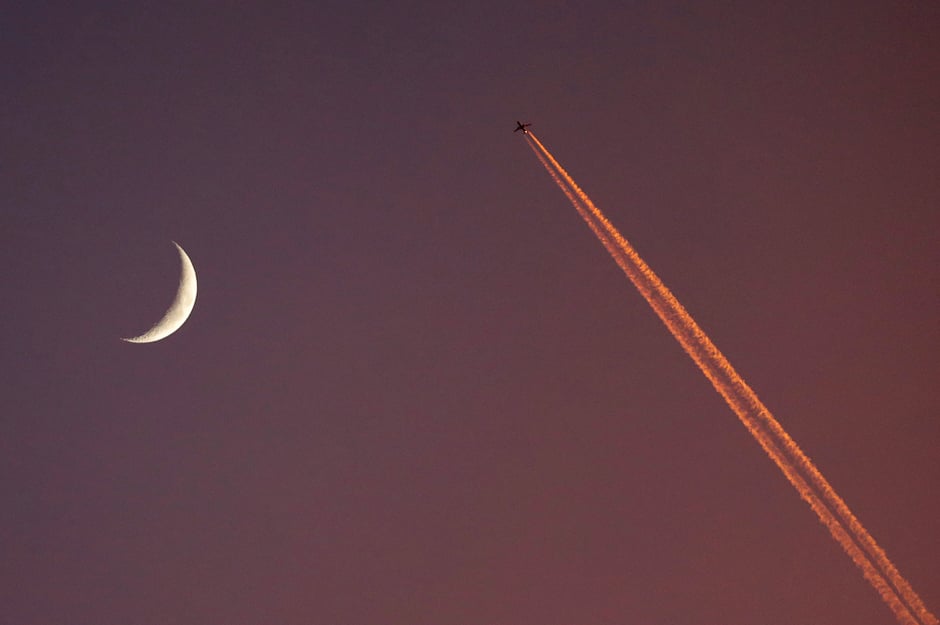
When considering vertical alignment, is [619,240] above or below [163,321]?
below

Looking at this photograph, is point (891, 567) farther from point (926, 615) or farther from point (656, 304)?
point (656, 304)

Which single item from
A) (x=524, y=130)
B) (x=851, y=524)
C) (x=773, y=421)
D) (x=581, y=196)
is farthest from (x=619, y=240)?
(x=851, y=524)

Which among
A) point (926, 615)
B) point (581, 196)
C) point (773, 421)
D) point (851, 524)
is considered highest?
point (581, 196)

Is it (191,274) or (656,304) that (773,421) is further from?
(191,274)

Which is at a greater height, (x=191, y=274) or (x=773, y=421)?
(x=191, y=274)

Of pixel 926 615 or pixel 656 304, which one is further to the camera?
pixel 656 304

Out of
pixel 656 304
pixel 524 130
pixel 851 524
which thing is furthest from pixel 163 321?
pixel 851 524

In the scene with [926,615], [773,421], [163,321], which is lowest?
[926,615]

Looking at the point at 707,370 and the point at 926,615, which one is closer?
the point at 926,615
